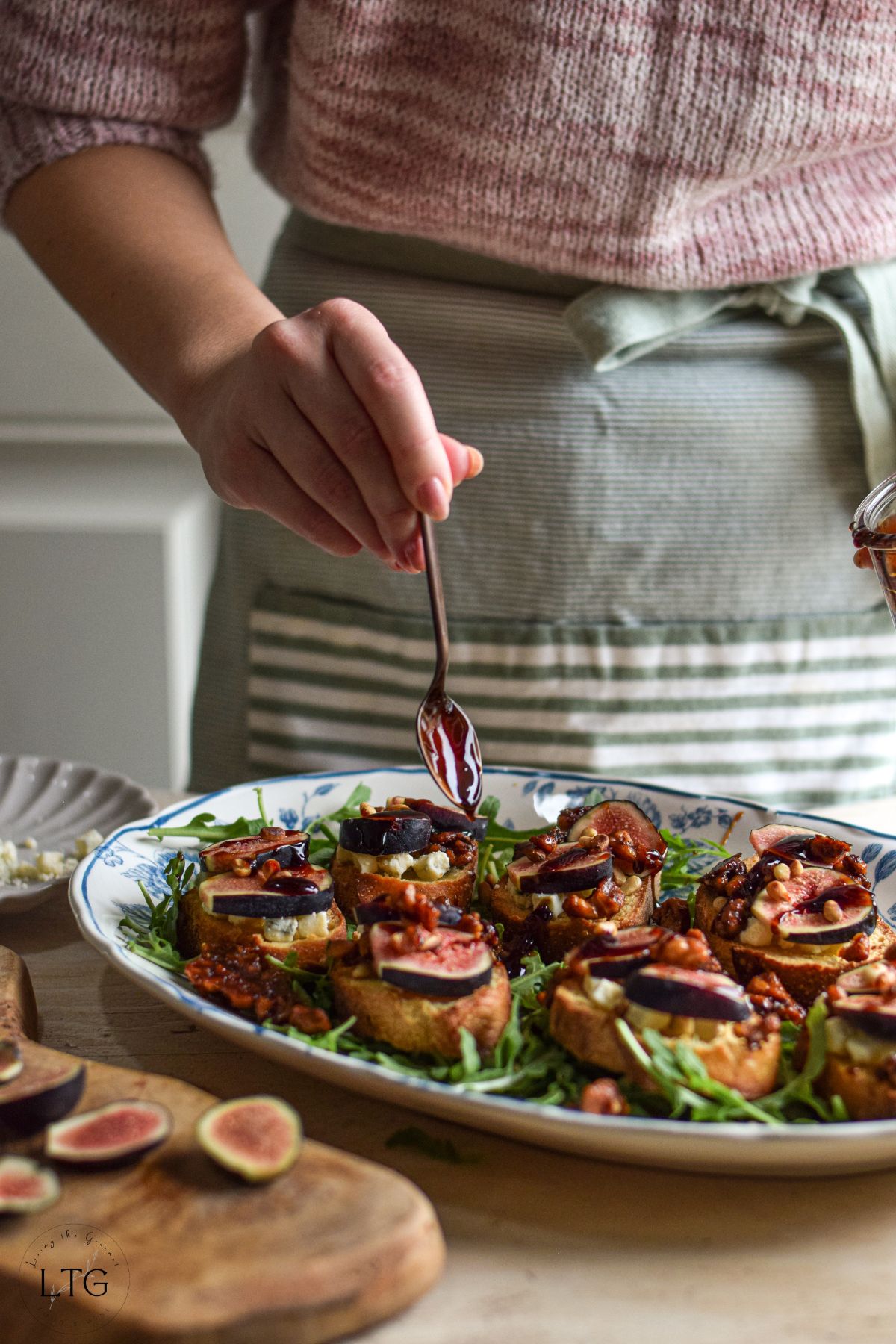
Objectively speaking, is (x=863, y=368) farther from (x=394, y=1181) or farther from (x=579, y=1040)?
(x=394, y=1181)

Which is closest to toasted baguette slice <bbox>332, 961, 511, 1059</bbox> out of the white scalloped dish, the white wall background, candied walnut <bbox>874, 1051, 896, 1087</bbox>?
candied walnut <bbox>874, 1051, 896, 1087</bbox>

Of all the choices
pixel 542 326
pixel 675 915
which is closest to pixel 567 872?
pixel 675 915

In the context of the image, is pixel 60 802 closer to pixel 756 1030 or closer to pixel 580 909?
pixel 580 909

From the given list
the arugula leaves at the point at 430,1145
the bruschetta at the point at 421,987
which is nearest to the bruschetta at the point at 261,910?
the bruschetta at the point at 421,987

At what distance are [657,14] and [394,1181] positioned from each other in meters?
1.53

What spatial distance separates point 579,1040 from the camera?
3.46 ft

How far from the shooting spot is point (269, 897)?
1.27m

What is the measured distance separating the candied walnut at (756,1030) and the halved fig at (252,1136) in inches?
15.0

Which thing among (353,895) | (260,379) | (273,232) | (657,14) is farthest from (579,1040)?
(273,232)

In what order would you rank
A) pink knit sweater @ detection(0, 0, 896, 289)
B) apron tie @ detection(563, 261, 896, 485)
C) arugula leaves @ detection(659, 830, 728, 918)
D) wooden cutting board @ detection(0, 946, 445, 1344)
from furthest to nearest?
1. apron tie @ detection(563, 261, 896, 485)
2. pink knit sweater @ detection(0, 0, 896, 289)
3. arugula leaves @ detection(659, 830, 728, 918)
4. wooden cutting board @ detection(0, 946, 445, 1344)

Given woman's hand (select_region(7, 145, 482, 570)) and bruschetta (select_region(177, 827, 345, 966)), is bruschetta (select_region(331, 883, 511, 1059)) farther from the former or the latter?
woman's hand (select_region(7, 145, 482, 570))

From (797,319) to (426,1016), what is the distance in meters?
1.30

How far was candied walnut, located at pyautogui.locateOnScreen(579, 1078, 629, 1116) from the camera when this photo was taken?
99 centimetres

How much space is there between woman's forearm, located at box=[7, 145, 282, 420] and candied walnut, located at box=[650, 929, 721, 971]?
94 cm
